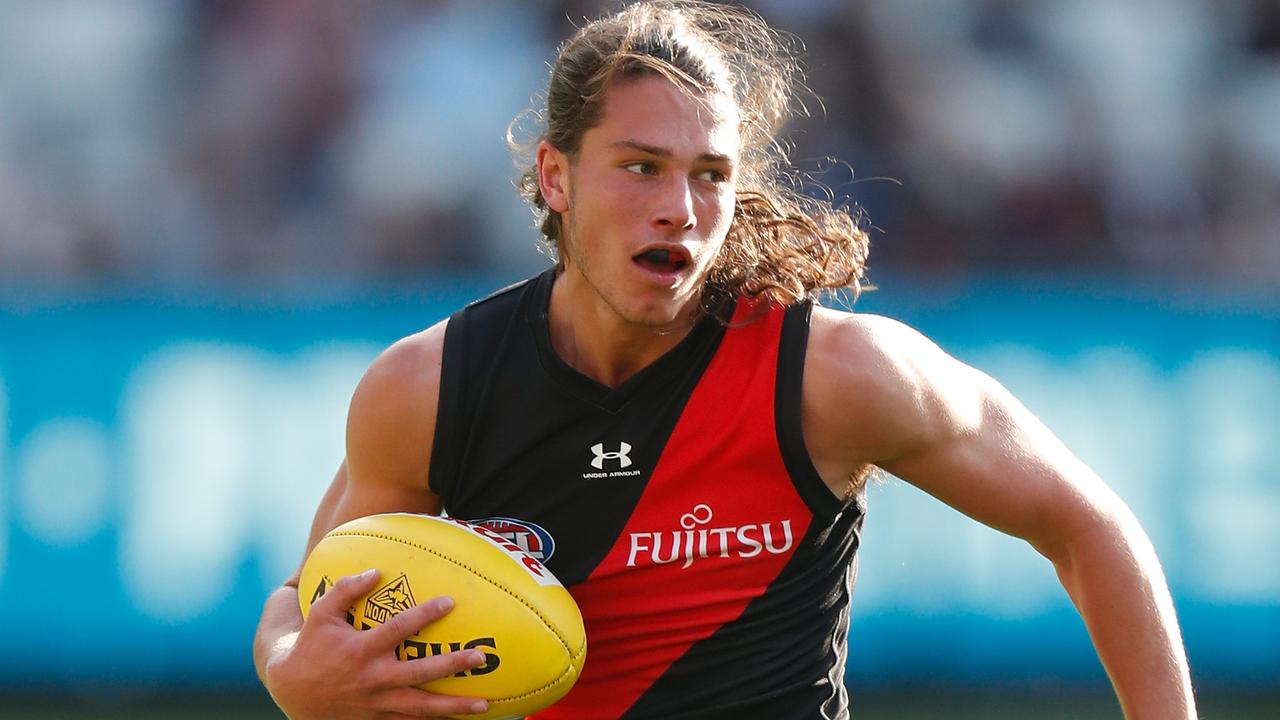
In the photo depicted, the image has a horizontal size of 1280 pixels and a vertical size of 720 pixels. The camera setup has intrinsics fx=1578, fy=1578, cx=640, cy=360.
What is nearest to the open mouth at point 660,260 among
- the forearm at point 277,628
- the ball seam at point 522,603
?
the ball seam at point 522,603

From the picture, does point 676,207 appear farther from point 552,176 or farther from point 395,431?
point 395,431

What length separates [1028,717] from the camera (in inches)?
267

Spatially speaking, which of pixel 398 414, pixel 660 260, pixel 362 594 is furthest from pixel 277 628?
pixel 660 260

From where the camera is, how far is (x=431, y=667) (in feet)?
10.7

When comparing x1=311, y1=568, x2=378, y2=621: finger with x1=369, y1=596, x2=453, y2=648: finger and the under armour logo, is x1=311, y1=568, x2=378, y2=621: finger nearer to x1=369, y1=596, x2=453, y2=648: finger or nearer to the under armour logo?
x1=369, y1=596, x2=453, y2=648: finger

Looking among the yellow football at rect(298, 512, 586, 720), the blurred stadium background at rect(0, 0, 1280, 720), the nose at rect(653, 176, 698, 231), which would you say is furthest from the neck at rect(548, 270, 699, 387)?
the blurred stadium background at rect(0, 0, 1280, 720)

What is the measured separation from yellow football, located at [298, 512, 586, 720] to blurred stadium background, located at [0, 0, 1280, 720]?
12.0 feet

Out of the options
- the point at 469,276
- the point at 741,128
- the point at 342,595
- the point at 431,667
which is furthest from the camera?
the point at 469,276

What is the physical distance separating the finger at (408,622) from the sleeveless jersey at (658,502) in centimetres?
39

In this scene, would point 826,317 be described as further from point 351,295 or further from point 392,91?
point 392,91

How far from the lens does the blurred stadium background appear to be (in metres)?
6.96

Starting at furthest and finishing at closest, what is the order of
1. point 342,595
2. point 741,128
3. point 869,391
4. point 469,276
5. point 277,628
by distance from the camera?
point 469,276 < point 741,128 < point 277,628 < point 869,391 < point 342,595

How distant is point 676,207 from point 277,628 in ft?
4.54

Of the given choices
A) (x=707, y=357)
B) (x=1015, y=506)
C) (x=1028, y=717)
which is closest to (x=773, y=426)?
(x=707, y=357)
